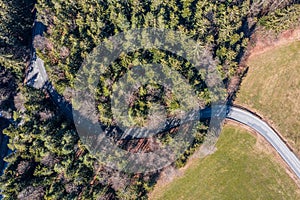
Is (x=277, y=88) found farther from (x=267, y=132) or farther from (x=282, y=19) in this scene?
(x=282, y=19)

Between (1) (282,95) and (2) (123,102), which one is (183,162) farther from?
(1) (282,95)

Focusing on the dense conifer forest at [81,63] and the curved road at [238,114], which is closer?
the dense conifer forest at [81,63]

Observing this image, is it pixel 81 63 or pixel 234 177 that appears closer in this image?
pixel 81 63

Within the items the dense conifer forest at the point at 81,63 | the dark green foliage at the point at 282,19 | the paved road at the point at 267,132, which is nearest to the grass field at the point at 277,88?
the paved road at the point at 267,132

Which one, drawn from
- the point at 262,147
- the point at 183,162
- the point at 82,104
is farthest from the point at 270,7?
the point at 82,104

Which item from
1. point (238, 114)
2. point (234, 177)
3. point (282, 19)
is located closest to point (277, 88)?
point (238, 114)

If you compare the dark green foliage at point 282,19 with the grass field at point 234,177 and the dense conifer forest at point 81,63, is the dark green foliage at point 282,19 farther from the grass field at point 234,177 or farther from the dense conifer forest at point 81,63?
the grass field at point 234,177
